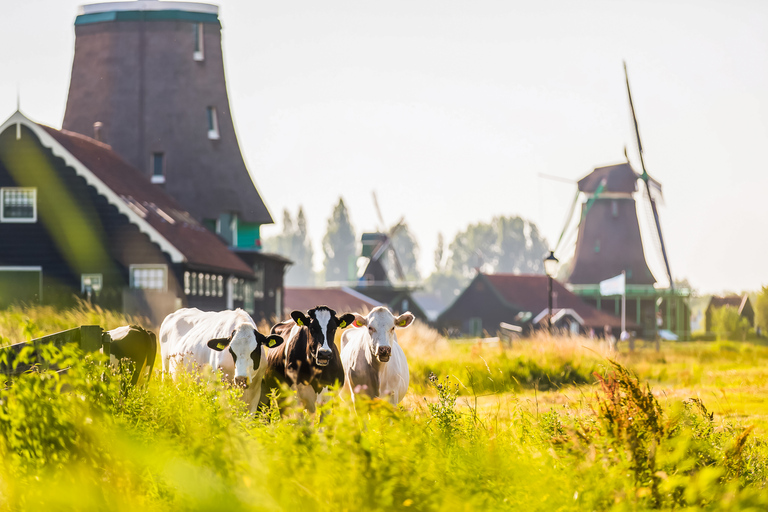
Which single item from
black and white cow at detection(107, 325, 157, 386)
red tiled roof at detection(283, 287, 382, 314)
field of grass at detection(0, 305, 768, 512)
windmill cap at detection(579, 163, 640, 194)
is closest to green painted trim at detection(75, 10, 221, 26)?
red tiled roof at detection(283, 287, 382, 314)

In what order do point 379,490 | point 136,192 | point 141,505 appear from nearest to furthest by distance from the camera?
point 379,490 < point 141,505 < point 136,192

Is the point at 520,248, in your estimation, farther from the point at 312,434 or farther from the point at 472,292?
the point at 312,434

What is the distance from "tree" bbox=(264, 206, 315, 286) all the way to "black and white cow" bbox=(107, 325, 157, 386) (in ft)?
437

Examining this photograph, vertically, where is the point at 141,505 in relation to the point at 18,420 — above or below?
below

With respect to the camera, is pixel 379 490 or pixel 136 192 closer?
pixel 379 490

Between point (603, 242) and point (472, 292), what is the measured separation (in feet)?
34.6

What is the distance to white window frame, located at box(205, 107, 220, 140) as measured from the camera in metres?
41.1

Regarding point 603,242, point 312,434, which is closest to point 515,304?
point 603,242

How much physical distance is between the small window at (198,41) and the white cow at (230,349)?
30.7 m

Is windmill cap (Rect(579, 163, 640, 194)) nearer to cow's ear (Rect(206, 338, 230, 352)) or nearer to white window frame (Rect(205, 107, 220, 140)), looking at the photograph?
white window frame (Rect(205, 107, 220, 140))

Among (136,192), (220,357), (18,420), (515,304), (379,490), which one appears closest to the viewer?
(379,490)

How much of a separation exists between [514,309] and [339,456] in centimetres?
6064

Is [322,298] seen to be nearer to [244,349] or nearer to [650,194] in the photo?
[650,194]

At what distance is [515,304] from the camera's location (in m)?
65.6
